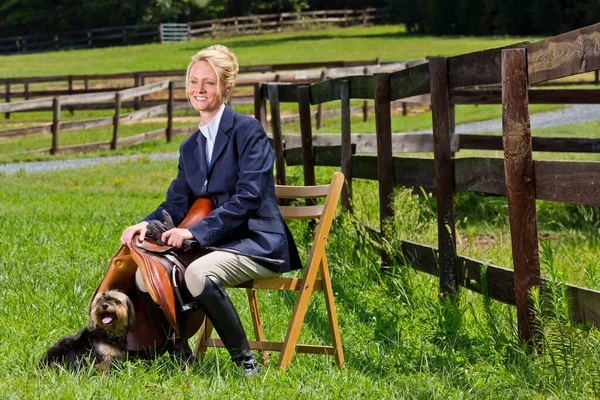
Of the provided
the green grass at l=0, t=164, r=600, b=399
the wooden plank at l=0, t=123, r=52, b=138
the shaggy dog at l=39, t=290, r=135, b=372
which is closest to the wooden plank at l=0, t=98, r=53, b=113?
the wooden plank at l=0, t=123, r=52, b=138

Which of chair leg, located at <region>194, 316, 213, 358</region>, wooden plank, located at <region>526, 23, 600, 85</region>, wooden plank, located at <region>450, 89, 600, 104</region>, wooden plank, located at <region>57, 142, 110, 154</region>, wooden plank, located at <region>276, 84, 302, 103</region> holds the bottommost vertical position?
wooden plank, located at <region>57, 142, 110, 154</region>

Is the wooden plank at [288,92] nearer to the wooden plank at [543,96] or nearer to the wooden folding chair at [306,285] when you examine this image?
the wooden plank at [543,96]

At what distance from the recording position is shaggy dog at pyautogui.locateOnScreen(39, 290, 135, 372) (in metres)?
4.13

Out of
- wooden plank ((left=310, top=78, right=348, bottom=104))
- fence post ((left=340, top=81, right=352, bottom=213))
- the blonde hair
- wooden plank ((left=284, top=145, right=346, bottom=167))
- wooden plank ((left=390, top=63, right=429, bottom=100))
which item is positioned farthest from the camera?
wooden plank ((left=284, top=145, right=346, bottom=167))

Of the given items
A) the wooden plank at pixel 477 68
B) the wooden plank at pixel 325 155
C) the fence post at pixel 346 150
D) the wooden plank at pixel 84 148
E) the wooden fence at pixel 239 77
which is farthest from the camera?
the wooden fence at pixel 239 77

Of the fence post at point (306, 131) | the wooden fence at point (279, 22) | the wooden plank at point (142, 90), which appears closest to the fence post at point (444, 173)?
the fence post at point (306, 131)

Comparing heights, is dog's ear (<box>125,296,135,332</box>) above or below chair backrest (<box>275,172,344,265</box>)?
below

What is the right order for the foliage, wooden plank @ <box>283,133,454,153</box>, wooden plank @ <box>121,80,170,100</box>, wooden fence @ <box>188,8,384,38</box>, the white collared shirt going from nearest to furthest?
1. the white collared shirt
2. wooden plank @ <box>283,133,454,153</box>
3. wooden plank @ <box>121,80,170,100</box>
4. the foliage
5. wooden fence @ <box>188,8,384,38</box>

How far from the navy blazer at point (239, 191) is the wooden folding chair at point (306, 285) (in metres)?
0.10

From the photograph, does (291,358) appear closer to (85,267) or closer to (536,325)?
(536,325)

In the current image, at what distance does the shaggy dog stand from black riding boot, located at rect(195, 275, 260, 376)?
31cm

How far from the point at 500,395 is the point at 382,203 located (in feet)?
9.44

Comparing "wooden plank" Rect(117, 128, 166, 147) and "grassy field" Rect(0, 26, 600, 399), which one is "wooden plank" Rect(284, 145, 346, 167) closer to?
"grassy field" Rect(0, 26, 600, 399)

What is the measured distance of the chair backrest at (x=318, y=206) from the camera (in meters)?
4.44
